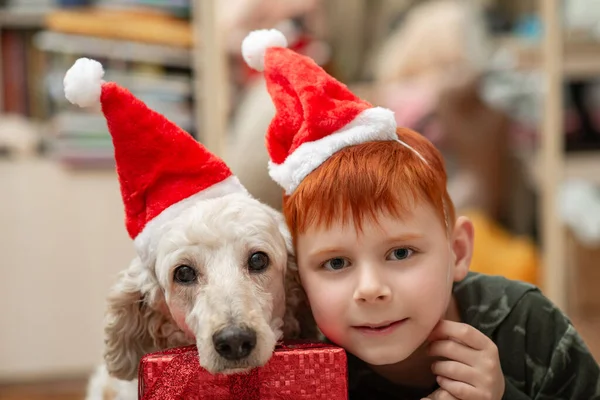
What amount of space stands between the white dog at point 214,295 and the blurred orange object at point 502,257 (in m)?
1.69

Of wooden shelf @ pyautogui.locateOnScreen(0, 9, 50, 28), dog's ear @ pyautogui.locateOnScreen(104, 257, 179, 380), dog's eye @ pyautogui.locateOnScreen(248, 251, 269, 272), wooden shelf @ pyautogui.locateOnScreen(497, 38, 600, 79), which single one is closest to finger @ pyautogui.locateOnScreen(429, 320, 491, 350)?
dog's eye @ pyautogui.locateOnScreen(248, 251, 269, 272)

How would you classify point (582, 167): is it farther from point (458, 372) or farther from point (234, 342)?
point (234, 342)

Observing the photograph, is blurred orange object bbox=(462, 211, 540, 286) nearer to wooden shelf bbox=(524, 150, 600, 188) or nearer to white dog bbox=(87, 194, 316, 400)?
wooden shelf bbox=(524, 150, 600, 188)

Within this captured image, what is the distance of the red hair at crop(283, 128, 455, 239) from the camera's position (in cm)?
85

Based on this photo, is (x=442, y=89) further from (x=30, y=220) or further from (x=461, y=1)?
(x=30, y=220)

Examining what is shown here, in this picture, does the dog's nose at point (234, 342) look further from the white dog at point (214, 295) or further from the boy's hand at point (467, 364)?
the boy's hand at point (467, 364)

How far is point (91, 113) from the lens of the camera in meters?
2.51

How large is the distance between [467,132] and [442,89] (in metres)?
0.22

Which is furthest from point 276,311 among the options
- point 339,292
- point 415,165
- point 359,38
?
point 359,38

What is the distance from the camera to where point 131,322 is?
0.95 meters

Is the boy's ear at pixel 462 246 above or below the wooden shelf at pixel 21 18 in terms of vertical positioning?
below

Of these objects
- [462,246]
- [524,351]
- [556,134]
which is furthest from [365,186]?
[556,134]

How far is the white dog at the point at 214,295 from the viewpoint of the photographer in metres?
0.78

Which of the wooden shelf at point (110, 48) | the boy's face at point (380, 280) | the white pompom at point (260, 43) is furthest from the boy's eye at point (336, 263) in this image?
the wooden shelf at point (110, 48)
